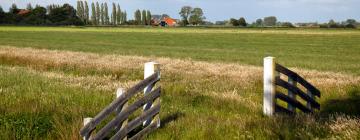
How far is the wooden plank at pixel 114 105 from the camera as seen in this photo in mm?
6113

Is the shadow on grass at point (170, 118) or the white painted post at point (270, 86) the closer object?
the shadow on grass at point (170, 118)

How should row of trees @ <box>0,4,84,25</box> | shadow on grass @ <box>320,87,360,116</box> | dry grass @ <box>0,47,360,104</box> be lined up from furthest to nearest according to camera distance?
row of trees @ <box>0,4,84,25</box>
dry grass @ <box>0,47,360,104</box>
shadow on grass @ <box>320,87,360,116</box>

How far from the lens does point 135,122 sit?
6.72 m

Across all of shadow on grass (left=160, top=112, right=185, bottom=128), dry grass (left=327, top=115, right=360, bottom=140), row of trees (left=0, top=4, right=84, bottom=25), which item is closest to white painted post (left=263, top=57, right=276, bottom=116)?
shadow on grass (left=160, top=112, right=185, bottom=128)

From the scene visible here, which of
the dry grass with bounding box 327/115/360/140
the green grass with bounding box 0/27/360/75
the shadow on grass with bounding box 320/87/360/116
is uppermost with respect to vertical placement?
the dry grass with bounding box 327/115/360/140

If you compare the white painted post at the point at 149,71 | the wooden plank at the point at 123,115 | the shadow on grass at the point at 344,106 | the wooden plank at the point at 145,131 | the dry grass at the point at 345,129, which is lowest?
the shadow on grass at the point at 344,106

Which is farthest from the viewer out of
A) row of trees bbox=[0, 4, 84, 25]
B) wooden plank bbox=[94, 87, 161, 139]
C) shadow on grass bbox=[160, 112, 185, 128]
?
row of trees bbox=[0, 4, 84, 25]

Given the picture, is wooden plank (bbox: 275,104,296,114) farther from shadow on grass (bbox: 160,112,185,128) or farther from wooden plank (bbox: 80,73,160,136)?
wooden plank (bbox: 80,73,160,136)

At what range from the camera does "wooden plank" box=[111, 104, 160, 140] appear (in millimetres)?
6426

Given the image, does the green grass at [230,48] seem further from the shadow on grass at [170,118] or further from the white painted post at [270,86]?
the shadow on grass at [170,118]

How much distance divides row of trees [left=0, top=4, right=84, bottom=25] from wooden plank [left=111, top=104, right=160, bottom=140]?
13202 cm

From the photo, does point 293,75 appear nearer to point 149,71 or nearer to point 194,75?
point 149,71

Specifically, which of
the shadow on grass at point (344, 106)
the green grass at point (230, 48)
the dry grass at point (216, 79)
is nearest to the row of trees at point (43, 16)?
the green grass at point (230, 48)

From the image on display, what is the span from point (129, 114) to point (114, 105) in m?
0.35
